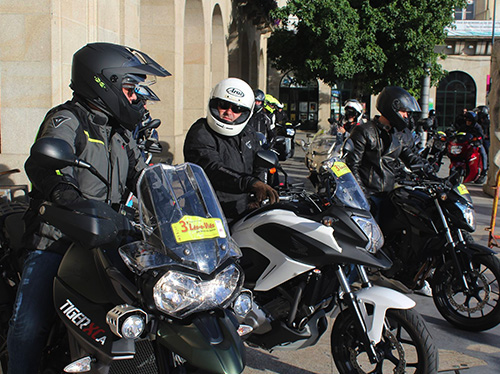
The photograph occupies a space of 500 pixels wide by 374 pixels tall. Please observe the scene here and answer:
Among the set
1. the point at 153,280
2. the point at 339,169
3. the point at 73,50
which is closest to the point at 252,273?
the point at 339,169

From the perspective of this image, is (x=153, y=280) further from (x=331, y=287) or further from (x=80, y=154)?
(x=331, y=287)

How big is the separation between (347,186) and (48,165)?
199 centimetres

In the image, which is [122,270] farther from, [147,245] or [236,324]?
[236,324]

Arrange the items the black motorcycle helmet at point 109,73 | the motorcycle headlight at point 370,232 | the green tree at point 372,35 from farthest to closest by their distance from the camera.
A: the green tree at point 372,35 → the motorcycle headlight at point 370,232 → the black motorcycle helmet at point 109,73

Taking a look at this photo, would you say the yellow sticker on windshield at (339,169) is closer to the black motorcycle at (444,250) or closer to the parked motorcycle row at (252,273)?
the parked motorcycle row at (252,273)

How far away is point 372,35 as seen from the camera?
20172 millimetres

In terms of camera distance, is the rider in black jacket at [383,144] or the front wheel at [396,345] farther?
the rider in black jacket at [383,144]

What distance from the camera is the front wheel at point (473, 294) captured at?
4469mm

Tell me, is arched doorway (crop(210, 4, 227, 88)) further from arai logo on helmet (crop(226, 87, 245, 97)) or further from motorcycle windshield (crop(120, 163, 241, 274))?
motorcycle windshield (crop(120, 163, 241, 274))

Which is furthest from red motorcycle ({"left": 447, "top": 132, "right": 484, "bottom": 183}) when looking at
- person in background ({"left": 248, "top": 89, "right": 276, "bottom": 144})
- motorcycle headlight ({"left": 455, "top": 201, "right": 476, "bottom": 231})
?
motorcycle headlight ({"left": 455, "top": 201, "right": 476, "bottom": 231})

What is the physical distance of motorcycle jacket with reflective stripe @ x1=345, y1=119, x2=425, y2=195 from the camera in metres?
5.55

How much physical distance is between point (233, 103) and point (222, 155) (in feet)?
1.26

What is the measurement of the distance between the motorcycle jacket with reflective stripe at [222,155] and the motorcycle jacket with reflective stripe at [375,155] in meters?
1.45

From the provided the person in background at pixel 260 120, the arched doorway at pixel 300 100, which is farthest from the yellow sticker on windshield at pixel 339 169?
the arched doorway at pixel 300 100
